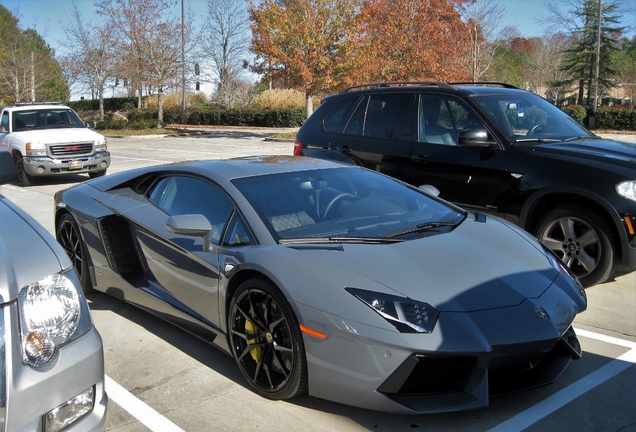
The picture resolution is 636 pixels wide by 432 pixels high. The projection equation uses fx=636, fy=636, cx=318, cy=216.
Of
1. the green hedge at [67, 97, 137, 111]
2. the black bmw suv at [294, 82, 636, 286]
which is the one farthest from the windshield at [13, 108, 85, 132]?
the green hedge at [67, 97, 137, 111]

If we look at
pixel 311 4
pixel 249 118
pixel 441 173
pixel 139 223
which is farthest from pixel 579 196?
pixel 249 118

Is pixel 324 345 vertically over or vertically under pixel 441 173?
under

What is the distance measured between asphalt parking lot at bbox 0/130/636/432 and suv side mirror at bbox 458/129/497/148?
69.5 inches

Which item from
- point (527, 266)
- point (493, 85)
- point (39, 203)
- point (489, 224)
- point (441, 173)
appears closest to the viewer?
point (527, 266)

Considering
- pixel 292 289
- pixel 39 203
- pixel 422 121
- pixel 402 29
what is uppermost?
pixel 402 29

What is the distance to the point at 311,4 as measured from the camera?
26750mm

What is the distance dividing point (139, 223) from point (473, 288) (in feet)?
8.13

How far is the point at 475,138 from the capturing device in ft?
19.5

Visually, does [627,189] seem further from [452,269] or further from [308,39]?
[308,39]

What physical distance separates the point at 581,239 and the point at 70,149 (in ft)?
35.3

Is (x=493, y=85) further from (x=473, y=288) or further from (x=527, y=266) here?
(x=473, y=288)

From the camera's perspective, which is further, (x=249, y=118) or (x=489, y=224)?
(x=249, y=118)

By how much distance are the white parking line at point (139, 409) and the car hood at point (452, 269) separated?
45.1 inches

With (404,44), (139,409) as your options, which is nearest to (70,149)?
(139,409)
